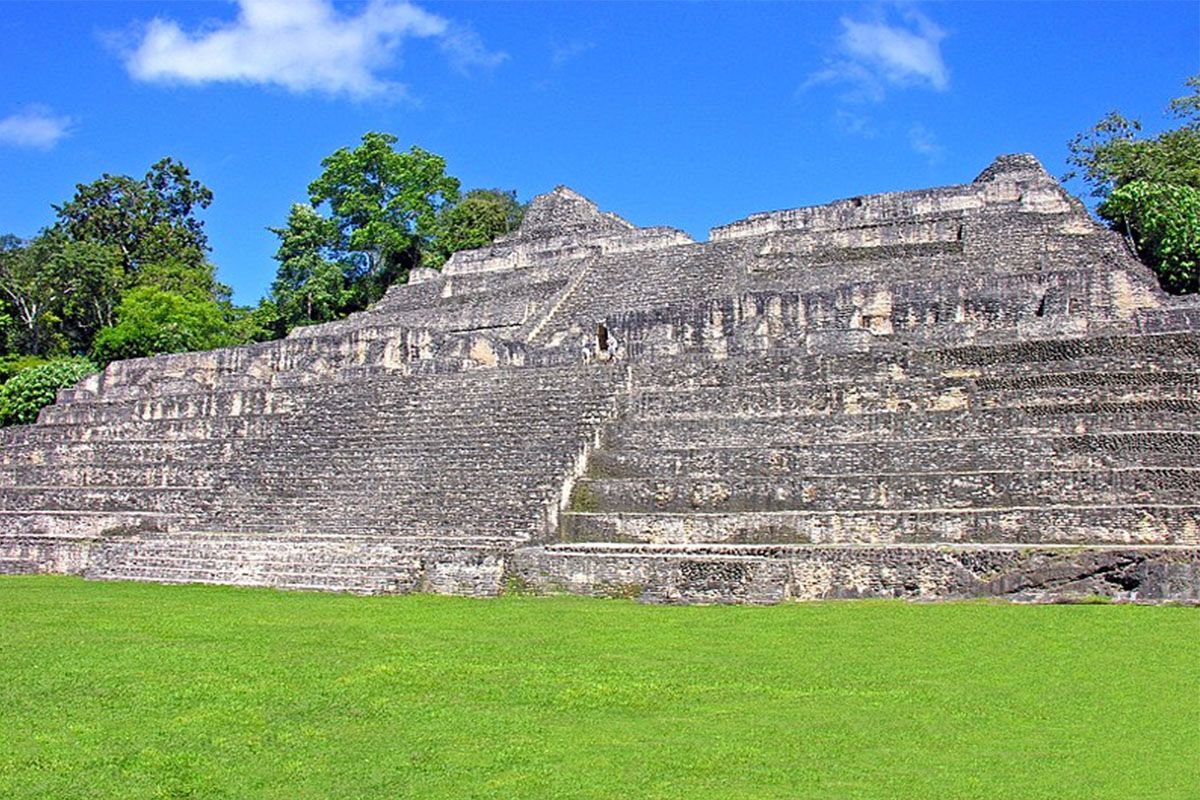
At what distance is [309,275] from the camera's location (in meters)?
38.8

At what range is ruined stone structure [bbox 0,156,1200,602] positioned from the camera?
42.9ft

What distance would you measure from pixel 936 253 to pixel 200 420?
13.4 m

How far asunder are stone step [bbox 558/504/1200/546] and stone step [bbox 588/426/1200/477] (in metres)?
0.80

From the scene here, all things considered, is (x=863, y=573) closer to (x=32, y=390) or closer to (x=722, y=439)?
(x=722, y=439)

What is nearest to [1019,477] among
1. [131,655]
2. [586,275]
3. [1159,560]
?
[1159,560]

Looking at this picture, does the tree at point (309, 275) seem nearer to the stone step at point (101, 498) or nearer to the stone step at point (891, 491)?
the stone step at point (101, 498)

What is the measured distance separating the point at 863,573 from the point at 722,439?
393 cm

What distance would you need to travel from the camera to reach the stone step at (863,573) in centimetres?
1158

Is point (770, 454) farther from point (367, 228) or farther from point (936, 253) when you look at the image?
point (367, 228)

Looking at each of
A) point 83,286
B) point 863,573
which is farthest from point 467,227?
point 863,573

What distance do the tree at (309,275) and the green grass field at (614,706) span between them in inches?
1076

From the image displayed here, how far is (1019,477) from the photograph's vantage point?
13.8 metres

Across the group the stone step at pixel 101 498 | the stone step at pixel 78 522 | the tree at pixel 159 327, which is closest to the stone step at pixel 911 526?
the stone step at pixel 101 498

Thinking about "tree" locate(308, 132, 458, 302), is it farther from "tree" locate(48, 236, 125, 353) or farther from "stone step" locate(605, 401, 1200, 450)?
"stone step" locate(605, 401, 1200, 450)
